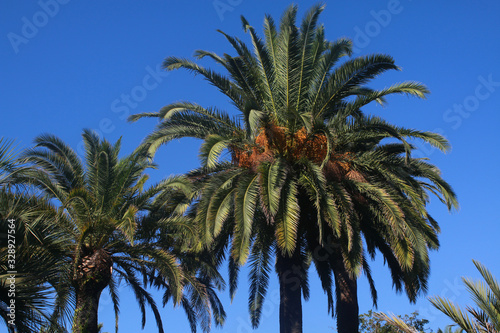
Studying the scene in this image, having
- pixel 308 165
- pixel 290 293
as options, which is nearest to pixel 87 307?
pixel 290 293

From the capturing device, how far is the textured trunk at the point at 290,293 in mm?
15680

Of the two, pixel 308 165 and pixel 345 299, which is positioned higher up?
pixel 308 165

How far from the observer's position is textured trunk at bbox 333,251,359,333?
1584 centimetres

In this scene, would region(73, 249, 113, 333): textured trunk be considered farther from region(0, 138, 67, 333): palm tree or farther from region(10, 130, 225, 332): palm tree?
region(0, 138, 67, 333): palm tree

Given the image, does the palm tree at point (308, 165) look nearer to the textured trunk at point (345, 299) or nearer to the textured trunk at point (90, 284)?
the textured trunk at point (345, 299)

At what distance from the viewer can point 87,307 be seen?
15398 millimetres

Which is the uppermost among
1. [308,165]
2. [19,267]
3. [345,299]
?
[308,165]

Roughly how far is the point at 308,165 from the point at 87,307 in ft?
21.7

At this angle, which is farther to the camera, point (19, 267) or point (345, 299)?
point (345, 299)

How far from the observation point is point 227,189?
49.9 ft

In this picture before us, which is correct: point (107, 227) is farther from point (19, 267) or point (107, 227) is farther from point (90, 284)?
point (19, 267)

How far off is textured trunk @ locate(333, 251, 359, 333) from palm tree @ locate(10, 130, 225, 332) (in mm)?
3616

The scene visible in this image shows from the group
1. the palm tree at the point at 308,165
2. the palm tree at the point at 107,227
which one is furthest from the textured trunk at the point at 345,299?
the palm tree at the point at 107,227

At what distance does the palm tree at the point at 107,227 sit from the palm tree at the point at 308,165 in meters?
1.34
